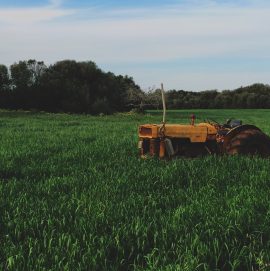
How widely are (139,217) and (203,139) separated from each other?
4500mm

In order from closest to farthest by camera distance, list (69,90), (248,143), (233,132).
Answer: (233,132)
(248,143)
(69,90)

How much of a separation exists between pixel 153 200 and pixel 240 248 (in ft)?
5.93

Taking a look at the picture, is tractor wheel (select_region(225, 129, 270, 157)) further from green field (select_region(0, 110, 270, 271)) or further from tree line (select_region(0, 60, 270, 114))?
tree line (select_region(0, 60, 270, 114))

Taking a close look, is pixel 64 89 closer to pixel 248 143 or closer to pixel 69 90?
pixel 69 90

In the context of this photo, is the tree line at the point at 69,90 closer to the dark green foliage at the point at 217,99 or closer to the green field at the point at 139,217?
the dark green foliage at the point at 217,99

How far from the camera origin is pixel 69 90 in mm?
53281

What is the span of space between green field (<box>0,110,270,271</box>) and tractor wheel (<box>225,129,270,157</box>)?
2.00ft

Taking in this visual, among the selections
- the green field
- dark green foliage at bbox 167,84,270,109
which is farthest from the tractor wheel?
dark green foliage at bbox 167,84,270,109

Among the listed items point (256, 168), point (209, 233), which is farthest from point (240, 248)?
point (256, 168)

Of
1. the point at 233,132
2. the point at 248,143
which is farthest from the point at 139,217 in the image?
the point at 248,143

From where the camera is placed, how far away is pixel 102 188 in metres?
7.11

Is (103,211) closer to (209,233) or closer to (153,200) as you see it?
(153,200)

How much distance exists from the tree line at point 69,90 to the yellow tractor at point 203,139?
126ft

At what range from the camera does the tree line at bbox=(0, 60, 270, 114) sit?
171ft
